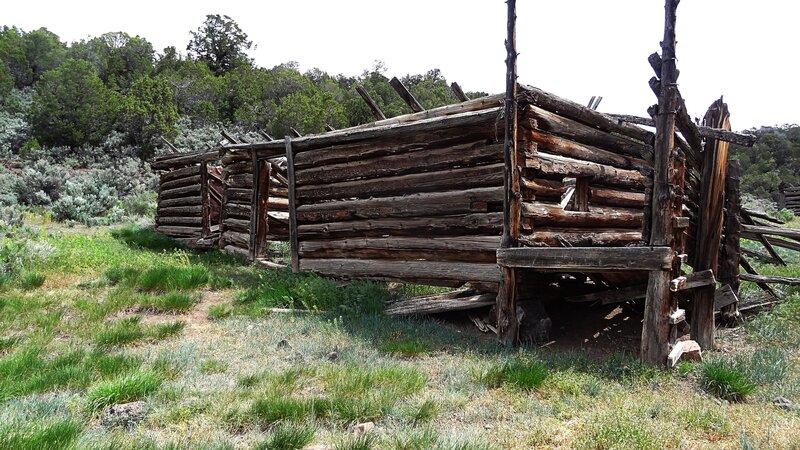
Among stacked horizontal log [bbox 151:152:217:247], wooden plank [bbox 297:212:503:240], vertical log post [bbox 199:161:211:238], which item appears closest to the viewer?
wooden plank [bbox 297:212:503:240]

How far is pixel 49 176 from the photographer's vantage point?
1830 centimetres

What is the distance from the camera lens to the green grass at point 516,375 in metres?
3.99

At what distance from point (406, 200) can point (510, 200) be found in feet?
6.81

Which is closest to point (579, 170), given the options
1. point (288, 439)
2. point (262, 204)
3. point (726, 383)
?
point (726, 383)

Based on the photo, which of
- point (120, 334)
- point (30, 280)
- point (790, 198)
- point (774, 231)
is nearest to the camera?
point (120, 334)

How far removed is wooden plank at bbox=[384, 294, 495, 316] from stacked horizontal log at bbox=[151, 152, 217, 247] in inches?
314

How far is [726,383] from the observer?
3951 millimetres

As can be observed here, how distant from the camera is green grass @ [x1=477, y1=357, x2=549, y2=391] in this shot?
3986 millimetres

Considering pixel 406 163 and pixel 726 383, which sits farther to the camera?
pixel 406 163

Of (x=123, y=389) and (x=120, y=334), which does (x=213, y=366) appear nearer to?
(x=123, y=389)

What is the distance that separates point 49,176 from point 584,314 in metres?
19.1

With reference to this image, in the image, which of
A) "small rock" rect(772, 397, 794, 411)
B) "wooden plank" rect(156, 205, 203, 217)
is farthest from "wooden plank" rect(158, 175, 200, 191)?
"small rock" rect(772, 397, 794, 411)

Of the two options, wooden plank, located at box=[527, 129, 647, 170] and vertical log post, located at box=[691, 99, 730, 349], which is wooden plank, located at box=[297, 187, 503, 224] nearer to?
wooden plank, located at box=[527, 129, 647, 170]

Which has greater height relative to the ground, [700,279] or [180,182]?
[180,182]
